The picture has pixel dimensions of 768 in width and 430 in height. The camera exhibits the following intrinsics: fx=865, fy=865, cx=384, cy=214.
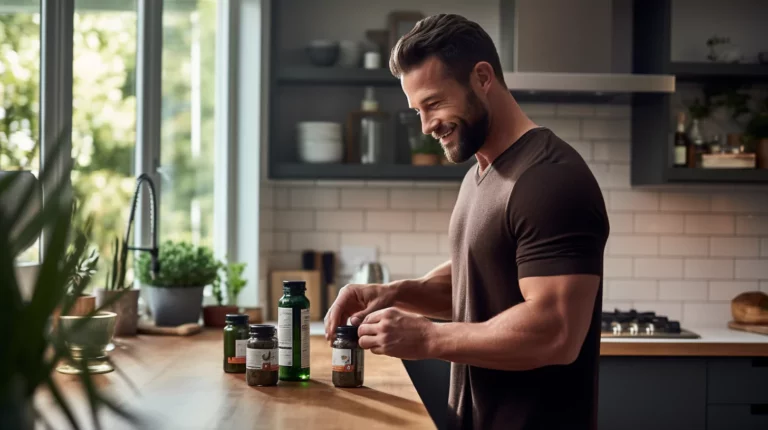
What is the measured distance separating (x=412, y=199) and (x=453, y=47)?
92.5 inches

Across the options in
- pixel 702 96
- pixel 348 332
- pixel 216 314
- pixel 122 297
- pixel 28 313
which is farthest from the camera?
pixel 702 96

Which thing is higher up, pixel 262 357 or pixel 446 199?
pixel 446 199

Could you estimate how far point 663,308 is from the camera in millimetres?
4469

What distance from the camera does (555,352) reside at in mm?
1885

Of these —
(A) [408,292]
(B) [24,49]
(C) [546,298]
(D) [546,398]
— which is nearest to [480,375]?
(D) [546,398]

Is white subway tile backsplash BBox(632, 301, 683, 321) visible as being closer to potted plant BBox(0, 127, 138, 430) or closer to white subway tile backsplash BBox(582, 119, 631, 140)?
white subway tile backsplash BBox(582, 119, 631, 140)

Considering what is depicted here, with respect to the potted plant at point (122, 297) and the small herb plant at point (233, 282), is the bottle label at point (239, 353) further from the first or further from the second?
the small herb plant at point (233, 282)

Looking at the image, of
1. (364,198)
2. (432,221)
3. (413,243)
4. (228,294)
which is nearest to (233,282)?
(228,294)

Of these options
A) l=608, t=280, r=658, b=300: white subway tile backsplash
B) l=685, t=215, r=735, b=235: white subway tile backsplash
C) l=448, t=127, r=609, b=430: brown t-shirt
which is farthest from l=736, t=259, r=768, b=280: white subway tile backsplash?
l=448, t=127, r=609, b=430: brown t-shirt

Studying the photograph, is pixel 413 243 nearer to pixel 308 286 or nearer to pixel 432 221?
pixel 432 221

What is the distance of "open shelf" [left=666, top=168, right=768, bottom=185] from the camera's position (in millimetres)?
4086

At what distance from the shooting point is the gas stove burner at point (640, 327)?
3771mm

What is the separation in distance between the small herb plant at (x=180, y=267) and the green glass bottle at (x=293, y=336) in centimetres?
112

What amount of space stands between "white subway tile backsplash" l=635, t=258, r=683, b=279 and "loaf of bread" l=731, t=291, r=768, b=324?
0.32m
